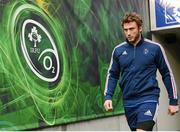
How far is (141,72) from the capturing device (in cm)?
468

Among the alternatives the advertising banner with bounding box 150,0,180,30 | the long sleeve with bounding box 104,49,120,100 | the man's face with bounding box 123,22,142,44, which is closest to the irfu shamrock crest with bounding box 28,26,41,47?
the long sleeve with bounding box 104,49,120,100

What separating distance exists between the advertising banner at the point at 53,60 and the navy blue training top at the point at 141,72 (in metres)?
1.44

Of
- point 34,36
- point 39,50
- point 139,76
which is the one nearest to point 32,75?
point 39,50

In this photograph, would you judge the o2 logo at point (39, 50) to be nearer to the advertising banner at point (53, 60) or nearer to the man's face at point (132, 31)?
the advertising banner at point (53, 60)

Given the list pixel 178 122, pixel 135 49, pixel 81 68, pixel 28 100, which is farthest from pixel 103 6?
pixel 178 122

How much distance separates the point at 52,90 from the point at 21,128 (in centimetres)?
91

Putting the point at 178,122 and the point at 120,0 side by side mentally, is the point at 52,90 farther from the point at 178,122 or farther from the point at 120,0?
the point at 178,122

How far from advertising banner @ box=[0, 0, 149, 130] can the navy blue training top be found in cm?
144

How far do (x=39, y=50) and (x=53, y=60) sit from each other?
398mm

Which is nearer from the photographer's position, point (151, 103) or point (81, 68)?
point (151, 103)

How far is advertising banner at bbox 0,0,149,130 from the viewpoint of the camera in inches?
224

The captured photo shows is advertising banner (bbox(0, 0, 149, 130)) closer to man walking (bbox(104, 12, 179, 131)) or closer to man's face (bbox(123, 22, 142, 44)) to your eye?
man walking (bbox(104, 12, 179, 131))

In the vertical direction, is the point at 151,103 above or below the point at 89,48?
below

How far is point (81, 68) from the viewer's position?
744 centimetres
